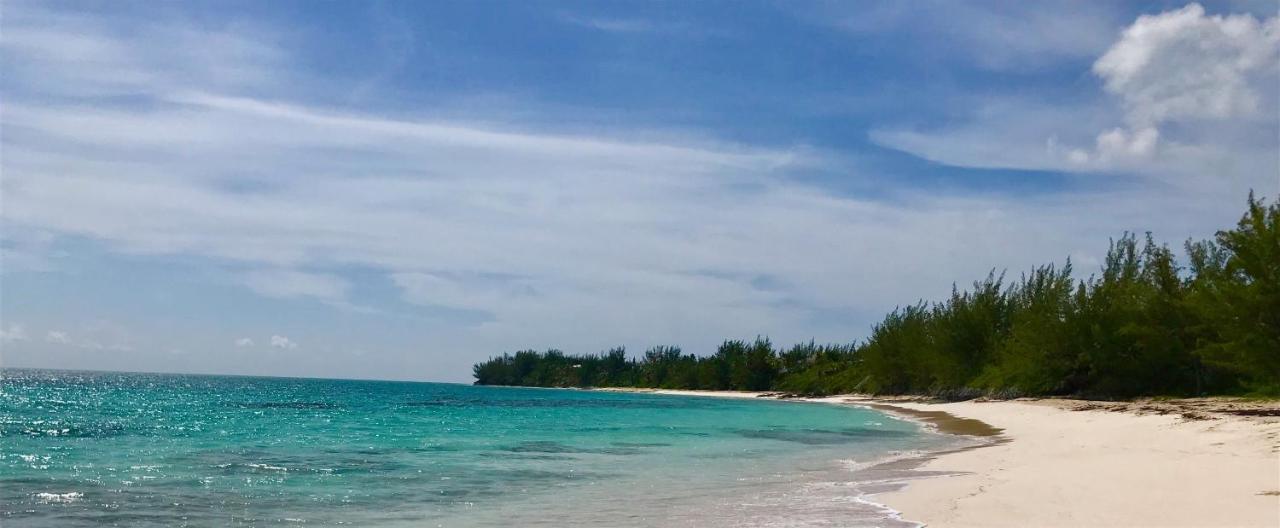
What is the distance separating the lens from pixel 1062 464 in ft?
53.6

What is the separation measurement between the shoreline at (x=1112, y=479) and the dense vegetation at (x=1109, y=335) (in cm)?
875

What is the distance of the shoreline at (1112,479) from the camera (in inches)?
397

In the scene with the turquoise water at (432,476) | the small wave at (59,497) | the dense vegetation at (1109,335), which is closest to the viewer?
the turquoise water at (432,476)

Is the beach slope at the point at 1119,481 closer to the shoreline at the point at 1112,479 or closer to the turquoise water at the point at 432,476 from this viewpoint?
the shoreline at the point at 1112,479

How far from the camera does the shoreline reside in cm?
1009

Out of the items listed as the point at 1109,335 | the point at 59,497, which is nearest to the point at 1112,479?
the point at 59,497

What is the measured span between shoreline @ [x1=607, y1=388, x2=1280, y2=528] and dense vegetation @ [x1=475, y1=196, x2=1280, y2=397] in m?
8.75

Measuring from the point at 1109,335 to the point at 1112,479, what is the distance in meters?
37.5

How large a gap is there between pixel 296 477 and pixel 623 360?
151449mm

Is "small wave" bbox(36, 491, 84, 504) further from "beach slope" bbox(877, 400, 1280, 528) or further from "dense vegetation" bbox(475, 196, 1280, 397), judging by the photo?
"dense vegetation" bbox(475, 196, 1280, 397)

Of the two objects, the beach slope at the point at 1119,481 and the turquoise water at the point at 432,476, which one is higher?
the beach slope at the point at 1119,481

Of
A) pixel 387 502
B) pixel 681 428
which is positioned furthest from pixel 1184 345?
pixel 387 502

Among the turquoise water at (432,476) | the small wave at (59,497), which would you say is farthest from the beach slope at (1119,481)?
the small wave at (59,497)

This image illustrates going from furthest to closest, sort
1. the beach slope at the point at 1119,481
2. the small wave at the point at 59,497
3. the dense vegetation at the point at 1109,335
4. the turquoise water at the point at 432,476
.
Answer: the dense vegetation at the point at 1109,335, the small wave at the point at 59,497, the turquoise water at the point at 432,476, the beach slope at the point at 1119,481
